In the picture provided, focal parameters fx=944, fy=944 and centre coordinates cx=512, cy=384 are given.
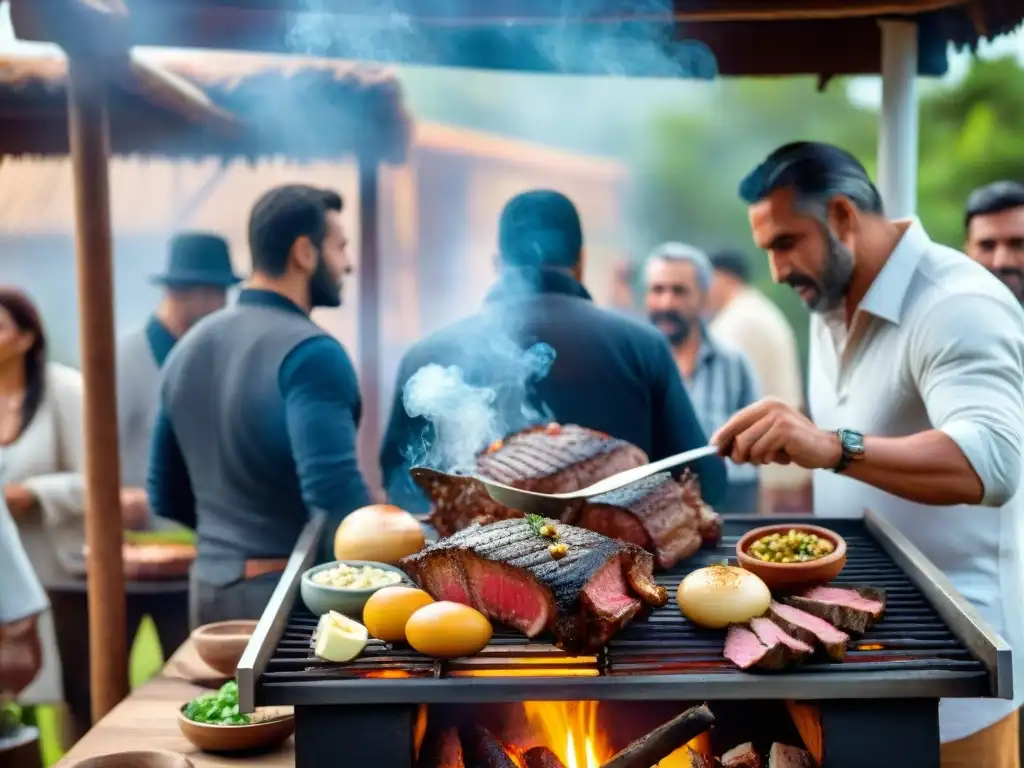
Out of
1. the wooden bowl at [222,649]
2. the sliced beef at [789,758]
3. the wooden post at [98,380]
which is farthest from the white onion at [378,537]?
the wooden post at [98,380]

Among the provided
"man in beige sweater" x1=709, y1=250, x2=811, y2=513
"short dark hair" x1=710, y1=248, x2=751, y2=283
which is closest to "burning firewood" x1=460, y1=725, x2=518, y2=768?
"man in beige sweater" x1=709, y1=250, x2=811, y2=513

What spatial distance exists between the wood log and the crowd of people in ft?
3.10

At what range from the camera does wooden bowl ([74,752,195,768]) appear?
2.99 metres

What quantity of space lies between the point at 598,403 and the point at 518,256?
2.62 ft

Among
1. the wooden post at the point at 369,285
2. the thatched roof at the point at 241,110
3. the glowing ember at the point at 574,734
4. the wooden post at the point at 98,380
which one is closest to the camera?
the glowing ember at the point at 574,734

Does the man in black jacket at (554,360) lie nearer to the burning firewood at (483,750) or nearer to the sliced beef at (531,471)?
the sliced beef at (531,471)

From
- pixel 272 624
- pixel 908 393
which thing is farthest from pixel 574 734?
pixel 908 393

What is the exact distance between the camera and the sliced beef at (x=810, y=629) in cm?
260

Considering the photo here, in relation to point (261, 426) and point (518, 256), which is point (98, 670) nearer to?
point (261, 426)

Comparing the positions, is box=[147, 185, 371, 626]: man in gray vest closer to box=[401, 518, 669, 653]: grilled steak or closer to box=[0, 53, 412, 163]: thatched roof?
box=[401, 518, 669, 653]: grilled steak

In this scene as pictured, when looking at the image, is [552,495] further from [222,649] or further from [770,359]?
[770,359]

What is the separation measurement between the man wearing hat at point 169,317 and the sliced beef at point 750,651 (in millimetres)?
4429

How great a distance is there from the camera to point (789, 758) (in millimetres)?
2799

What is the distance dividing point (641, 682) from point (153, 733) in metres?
1.98
